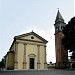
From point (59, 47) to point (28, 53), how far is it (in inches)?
604

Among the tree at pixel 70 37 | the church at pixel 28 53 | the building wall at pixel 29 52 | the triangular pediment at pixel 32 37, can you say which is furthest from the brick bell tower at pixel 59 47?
the triangular pediment at pixel 32 37

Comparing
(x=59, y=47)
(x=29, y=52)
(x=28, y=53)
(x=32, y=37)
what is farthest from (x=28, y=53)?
(x=59, y=47)

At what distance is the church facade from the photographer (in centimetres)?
3209

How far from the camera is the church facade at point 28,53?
105 ft

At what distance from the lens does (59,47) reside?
152 feet

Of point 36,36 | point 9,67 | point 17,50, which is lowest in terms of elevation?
Answer: point 9,67

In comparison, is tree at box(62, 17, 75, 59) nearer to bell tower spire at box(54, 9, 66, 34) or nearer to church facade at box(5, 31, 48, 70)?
church facade at box(5, 31, 48, 70)

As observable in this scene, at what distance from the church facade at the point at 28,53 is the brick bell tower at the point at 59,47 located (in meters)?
11.4

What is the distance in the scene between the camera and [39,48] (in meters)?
34.0

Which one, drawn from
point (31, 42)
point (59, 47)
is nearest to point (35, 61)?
point (31, 42)

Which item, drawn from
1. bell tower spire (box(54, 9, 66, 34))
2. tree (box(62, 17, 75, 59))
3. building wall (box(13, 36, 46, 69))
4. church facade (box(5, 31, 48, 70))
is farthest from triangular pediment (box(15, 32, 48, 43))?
bell tower spire (box(54, 9, 66, 34))

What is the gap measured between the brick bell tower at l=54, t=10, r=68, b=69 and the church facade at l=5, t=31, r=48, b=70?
11.4m

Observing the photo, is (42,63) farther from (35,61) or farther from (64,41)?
(64,41)

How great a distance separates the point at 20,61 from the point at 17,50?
214 centimetres
